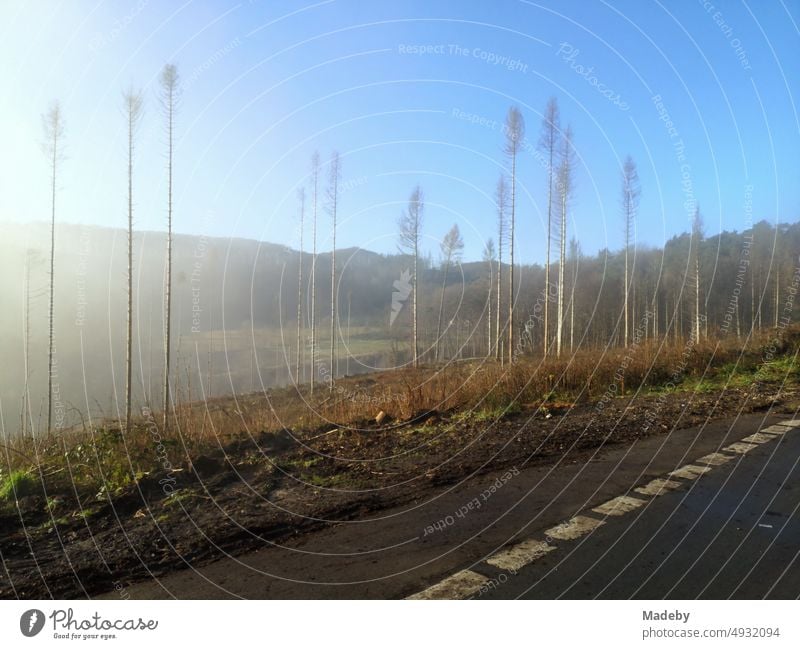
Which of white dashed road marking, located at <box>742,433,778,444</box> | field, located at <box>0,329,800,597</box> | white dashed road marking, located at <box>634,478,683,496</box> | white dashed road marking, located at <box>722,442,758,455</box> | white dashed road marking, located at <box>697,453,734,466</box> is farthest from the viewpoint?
white dashed road marking, located at <box>742,433,778,444</box>

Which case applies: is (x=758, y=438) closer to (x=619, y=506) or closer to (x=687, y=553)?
(x=619, y=506)

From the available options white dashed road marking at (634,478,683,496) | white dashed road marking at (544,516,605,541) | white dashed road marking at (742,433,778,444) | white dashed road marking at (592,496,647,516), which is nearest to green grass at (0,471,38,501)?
white dashed road marking at (544,516,605,541)

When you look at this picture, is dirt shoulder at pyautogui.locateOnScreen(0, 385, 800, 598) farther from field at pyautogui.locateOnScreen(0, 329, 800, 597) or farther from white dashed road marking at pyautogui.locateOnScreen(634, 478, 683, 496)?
white dashed road marking at pyautogui.locateOnScreen(634, 478, 683, 496)

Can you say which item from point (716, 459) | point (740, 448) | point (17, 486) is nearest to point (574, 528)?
point (716, 459)

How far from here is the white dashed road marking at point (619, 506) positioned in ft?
12.6

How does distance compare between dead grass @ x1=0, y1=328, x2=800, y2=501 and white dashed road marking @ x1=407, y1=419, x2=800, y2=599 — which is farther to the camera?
dead grass @ x1=0, y1=328, x2=800, y2=501

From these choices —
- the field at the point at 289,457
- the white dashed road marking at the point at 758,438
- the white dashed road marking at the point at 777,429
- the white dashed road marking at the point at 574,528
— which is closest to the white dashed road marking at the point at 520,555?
the white dashed road marking at the point at 574,528

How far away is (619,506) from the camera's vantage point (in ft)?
13.0

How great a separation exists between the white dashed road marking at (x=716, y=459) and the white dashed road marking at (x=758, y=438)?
88 cm

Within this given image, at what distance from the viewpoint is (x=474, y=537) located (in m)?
3.48

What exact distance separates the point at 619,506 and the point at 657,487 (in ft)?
2.23

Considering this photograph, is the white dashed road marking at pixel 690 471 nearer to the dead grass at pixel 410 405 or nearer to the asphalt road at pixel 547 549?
the asphalt road at pixel 547 549

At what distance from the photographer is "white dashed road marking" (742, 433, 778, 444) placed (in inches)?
235

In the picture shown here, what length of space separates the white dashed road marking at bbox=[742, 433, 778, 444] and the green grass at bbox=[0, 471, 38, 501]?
780cm
